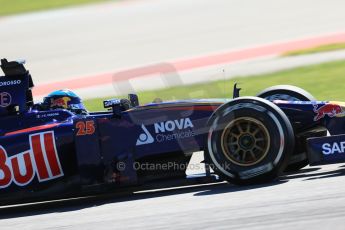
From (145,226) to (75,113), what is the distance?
2.71m

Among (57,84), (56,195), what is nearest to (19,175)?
(56,195)

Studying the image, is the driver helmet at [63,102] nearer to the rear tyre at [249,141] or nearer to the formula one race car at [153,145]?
the formula one race car at [153,145]

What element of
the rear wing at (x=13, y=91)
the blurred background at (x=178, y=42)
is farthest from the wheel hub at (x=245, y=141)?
the blurred background at (x=178, y=42)

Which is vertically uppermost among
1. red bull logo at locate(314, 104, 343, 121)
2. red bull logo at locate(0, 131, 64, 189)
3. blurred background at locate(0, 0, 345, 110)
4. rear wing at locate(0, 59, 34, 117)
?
blurred background at locate(0, 0, 345, 110)

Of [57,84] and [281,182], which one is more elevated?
[57,84]

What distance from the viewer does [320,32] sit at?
70.5ft

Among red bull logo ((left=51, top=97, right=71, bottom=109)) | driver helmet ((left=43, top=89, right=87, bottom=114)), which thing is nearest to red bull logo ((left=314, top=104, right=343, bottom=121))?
driver helmet ((left=43, top=89, right=87, bottom=114))

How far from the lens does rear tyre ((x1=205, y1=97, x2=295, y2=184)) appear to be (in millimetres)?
7168

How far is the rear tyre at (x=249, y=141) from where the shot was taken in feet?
23.5

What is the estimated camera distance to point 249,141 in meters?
7.30

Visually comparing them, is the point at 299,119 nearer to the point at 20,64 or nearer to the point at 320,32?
the point at 20,64

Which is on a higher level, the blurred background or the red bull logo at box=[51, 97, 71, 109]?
the blurred background

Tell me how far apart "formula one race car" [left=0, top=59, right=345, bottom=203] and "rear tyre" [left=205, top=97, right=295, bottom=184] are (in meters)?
0.01

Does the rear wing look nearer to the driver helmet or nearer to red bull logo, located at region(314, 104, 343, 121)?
the driver helmet
